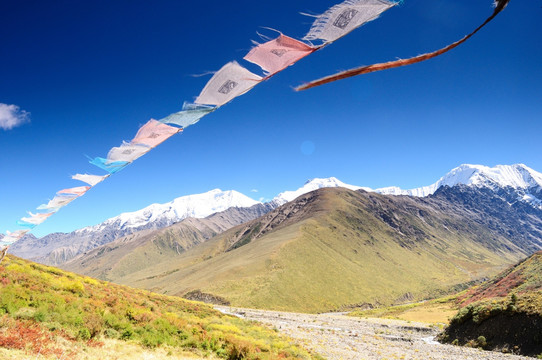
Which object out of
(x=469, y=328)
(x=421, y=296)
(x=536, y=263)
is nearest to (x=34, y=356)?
(x=469, y=328)

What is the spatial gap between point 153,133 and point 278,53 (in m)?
1.60

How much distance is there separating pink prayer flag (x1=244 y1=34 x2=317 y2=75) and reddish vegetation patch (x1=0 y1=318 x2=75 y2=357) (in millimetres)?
8961

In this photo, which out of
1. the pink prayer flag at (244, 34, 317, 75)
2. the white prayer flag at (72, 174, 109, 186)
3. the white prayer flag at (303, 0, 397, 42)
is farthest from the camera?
the white prayer flag at (72, 174, 109, 186)

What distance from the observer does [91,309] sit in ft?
41.0

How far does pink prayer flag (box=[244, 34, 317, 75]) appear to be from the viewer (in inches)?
86.0

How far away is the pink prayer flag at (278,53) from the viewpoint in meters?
2.18

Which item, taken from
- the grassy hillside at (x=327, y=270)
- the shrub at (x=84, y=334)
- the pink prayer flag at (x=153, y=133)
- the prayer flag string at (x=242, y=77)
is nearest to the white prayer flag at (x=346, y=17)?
the prayer flag string at (x=242, y=77)

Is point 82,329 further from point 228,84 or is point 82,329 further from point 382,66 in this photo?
point 382,66

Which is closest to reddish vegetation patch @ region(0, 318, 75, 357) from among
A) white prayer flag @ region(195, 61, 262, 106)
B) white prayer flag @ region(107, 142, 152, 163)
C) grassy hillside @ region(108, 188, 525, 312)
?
white prayer flag @ region(107, 142, 152, 163)

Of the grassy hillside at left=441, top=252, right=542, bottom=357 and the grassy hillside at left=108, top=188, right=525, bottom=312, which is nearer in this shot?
the grassy hillside at left=441, top=252, right=542, bottom=357

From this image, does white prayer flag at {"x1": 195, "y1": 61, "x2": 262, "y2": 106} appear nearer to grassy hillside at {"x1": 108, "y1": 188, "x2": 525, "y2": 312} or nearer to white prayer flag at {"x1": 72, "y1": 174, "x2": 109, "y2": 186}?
white prayer flag at {"x1": 72, "y1": 174, "x2": 109, "y2": 186}

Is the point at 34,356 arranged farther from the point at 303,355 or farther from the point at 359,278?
the point at 359,278

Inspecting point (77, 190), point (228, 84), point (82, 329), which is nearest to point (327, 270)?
point (82, 329)

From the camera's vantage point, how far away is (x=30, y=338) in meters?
8.22
